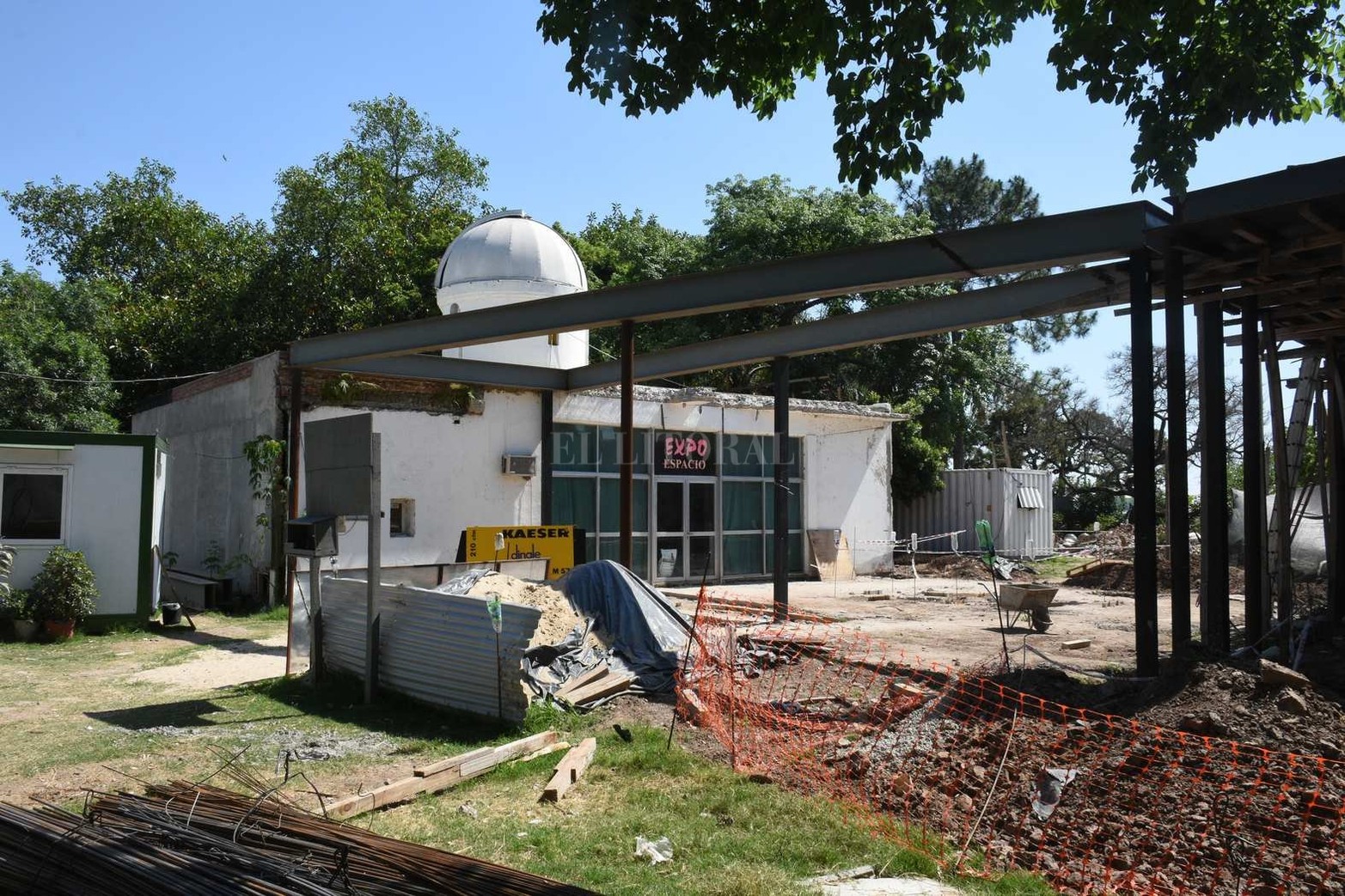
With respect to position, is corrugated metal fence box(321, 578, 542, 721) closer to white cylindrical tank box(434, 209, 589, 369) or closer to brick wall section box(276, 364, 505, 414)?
brick wall section box(276, 364, 505, 414)

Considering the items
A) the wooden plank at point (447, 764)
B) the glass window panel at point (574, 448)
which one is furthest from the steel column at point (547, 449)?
the wooden plank at point (447, 764)

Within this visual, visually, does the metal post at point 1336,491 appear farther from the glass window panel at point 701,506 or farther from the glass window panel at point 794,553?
the glass window panel at point 794,553

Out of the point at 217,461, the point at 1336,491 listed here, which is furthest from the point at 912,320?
the point at 217,461

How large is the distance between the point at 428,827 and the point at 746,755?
2485mm

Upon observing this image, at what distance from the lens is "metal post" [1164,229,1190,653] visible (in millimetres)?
8789

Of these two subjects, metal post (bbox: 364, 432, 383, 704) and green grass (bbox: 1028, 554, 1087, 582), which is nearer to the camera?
metal post (bbox: 364, 432, 383, 704)

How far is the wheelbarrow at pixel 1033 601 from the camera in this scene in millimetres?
13727

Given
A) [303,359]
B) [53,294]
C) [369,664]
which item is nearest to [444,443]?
[303,359]

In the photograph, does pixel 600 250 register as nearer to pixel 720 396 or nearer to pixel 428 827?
pixel 720 396

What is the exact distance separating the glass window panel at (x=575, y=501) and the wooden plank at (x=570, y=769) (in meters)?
11.9

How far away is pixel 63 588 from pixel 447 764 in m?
9.32

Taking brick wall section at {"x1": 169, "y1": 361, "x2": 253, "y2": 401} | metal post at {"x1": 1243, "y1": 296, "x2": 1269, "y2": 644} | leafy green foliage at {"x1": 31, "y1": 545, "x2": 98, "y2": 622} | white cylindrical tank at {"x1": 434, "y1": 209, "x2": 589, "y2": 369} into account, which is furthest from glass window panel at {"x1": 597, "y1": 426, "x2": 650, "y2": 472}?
metal post at {"x1": 1243, "y1": 296, "x2": 1269, "y2": 644}

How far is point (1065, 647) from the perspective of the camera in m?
12.3

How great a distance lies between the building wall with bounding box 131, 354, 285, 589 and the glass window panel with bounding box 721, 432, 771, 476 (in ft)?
29.9
